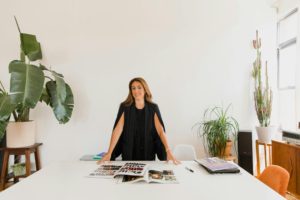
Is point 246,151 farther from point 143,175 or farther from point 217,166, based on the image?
point 143,175

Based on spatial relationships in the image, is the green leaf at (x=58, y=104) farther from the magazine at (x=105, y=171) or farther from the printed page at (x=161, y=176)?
the printed page at (x=161, y=176)

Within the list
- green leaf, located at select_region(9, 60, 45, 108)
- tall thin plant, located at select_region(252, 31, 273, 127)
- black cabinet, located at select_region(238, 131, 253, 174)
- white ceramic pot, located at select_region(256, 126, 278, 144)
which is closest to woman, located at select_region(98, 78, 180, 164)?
green leaf, located at select_region(9, 60, 45, 108)

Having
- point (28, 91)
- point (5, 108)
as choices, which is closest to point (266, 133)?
point (28, 91)

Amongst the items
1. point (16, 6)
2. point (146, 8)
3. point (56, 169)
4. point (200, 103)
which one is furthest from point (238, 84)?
point (16, 6)

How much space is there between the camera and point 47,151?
323cm

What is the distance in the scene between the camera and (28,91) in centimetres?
217

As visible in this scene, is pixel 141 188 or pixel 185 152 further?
pixel 185 152

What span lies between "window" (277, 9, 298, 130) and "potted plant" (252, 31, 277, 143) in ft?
0.89

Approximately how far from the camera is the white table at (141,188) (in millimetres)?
1211

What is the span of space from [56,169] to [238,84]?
2.75 meters

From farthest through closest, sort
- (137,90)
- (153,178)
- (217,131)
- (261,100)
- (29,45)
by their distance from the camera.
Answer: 1. (261,100)
2. (217,131)
3. (29,45)
4. (137,90)
5. (153,178)

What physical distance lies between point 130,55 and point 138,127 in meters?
1.43

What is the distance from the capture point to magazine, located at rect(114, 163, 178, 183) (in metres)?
1.43

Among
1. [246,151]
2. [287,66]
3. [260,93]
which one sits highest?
[287,66]
